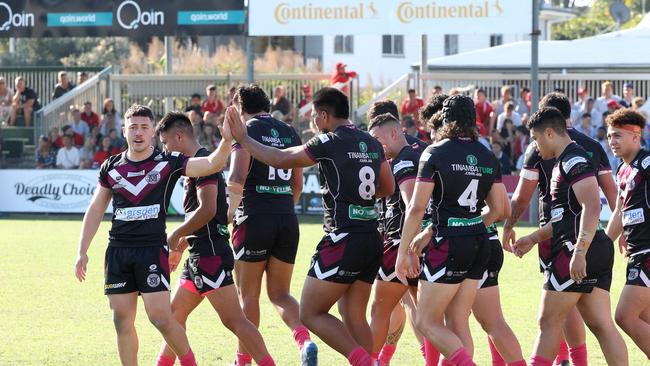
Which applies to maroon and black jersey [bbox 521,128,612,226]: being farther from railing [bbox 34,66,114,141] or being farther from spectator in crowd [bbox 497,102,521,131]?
railing [bbox 34,66,114,141]

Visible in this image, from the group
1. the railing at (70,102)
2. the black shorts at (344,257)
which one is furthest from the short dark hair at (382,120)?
the railing at (70,102)

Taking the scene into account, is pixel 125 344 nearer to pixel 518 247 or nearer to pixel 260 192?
pixel 260 192

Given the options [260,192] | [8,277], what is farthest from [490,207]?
[8,277]

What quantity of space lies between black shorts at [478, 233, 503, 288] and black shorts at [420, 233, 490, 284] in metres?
0.41

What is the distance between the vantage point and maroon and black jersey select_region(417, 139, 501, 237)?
8.07 metres

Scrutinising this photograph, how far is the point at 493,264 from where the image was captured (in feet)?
29.0

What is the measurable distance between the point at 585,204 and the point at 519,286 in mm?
6593

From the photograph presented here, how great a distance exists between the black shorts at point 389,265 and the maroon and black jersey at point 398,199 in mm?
60

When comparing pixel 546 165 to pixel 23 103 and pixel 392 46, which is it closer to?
pixel 23 103

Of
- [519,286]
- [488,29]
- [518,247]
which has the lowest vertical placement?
Result: [519,286]

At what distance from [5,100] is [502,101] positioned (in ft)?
40.9

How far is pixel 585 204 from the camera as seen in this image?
8.19 metres

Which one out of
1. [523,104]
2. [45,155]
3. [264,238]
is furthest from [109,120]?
[264,238]

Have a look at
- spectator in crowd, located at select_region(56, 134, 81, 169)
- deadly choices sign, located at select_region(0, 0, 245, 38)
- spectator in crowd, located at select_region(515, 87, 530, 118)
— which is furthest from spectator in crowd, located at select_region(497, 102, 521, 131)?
spectator in crowd, located at select_region(56, 134, 81, 169)
